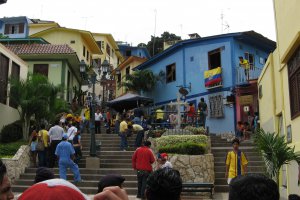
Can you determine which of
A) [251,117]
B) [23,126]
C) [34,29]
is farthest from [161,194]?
[34,29]

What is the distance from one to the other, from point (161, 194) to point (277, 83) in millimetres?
11718

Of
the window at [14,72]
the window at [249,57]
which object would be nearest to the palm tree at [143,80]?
the window at [249,57]

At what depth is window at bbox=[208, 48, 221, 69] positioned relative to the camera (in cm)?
2628

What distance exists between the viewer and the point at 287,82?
11734 mm

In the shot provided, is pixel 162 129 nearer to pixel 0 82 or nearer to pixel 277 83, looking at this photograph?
pixel 277 83

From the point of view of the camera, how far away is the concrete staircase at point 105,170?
13984mm

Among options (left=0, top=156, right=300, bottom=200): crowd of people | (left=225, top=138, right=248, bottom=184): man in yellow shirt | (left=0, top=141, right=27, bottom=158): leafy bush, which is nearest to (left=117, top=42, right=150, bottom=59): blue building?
(left=0, top=141, right=27, bottom=158): leafy bush

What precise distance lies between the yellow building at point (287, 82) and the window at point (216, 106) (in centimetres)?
1012

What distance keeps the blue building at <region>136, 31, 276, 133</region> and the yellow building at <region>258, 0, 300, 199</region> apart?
9052mm

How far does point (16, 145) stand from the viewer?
17172 mm

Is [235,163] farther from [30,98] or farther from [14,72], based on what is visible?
[14,72]

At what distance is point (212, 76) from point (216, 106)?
6.56 feet

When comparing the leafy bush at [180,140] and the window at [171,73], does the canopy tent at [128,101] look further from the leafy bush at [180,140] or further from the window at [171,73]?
the leafy bush at [180,140]

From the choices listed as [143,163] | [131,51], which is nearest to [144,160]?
[143,163]
